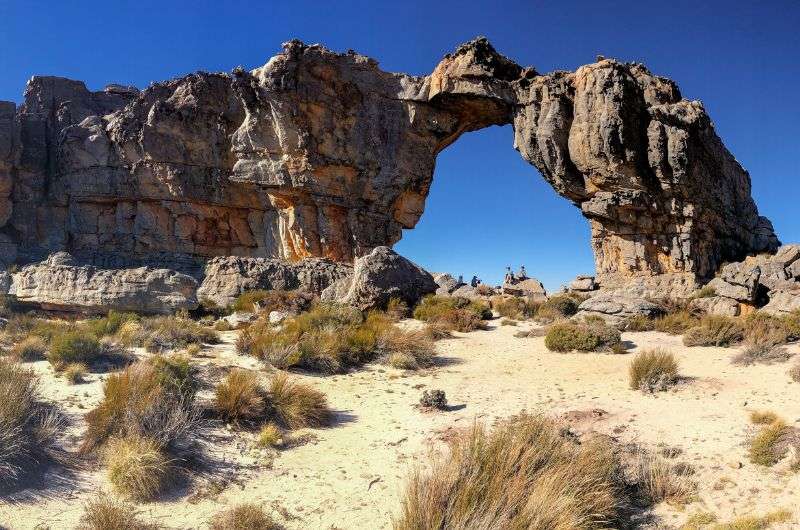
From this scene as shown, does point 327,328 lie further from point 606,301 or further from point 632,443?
point 606,301

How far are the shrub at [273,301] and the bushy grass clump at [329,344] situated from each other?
8.89 ft

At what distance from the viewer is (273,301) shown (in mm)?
14250

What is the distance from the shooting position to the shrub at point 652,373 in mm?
6816

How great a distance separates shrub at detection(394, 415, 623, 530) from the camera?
337 centimetres

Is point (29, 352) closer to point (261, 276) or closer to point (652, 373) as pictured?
point (261, 276)

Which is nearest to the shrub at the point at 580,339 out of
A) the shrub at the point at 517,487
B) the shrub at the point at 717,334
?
the shrub at the point at 717,334

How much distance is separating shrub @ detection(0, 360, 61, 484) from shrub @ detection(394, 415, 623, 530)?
10.7 feet

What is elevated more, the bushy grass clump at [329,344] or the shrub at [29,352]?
the bushy grass clump at [329,344]

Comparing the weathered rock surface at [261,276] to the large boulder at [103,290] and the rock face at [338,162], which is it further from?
the rock face at [338,162]

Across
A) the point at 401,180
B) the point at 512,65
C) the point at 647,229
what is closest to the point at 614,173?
the point at 647,229

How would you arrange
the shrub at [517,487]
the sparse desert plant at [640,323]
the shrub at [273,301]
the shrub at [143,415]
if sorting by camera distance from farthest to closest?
the shrub at [273,301] → the sparse desert plant at [640,323] → the shrub at [143,415] → the shrub at [517,487]

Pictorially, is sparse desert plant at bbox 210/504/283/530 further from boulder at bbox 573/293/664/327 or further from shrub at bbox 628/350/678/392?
boulder at bbox 573/293/664/327

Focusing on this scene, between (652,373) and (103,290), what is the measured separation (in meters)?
12.3

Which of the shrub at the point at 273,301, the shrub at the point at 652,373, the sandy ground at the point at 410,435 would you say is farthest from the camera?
the shrub at the point at 273,301
